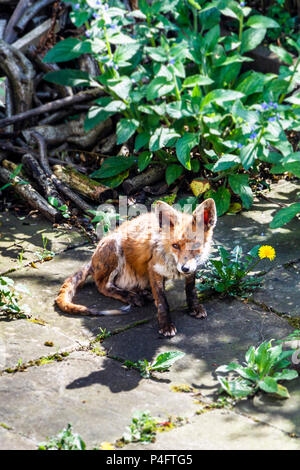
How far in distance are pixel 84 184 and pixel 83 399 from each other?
368 cm

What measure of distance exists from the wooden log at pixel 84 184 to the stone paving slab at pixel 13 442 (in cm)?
385

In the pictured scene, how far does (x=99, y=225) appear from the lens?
634 cm

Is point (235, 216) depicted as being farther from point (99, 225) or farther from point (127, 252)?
point (127, 252)

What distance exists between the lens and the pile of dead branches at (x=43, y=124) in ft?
23.0

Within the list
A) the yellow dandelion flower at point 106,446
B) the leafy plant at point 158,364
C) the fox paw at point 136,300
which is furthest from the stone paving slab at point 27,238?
the yellow dandelion flower at point 106,446

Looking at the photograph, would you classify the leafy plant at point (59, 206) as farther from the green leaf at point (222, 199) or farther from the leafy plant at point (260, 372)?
the leafy plant at point (260, 372)

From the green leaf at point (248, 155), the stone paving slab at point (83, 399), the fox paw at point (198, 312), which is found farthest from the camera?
Answer: the green leaf at point (248, 155)

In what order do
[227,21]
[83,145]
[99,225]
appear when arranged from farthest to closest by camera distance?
[227,21]
[83,145]
[99,225]

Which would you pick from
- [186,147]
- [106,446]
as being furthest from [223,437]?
[186,147]

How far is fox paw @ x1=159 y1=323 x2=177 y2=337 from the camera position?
4547 millimetres

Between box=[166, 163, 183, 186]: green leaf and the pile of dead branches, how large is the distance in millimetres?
364

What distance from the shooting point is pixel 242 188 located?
6.41m
